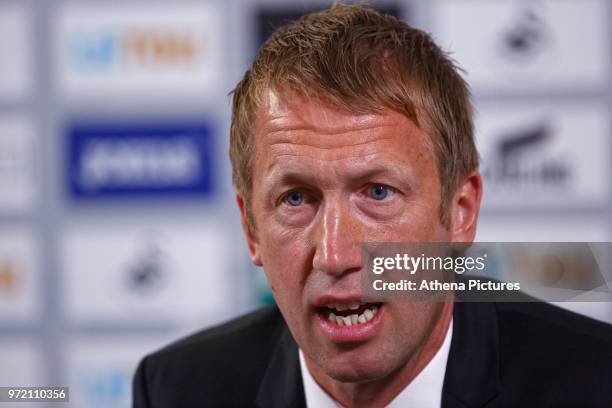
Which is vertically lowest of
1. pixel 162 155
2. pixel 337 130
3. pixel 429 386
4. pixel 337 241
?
pixel 429 386

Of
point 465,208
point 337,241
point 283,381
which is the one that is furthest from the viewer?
point 283,381

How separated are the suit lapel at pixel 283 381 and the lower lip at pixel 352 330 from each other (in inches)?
8.8

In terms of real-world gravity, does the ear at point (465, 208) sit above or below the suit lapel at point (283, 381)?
above

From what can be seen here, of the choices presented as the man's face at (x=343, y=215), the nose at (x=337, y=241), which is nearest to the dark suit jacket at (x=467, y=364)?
the man's face at (x=343, y=215)

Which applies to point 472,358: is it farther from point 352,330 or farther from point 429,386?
point 352,330

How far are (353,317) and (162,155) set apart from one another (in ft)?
4.52

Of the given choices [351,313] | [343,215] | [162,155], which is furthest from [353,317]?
[162,155]

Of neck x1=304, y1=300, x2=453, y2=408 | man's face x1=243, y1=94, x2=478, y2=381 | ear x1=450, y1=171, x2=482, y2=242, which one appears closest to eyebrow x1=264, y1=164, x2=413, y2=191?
man's face x1=243, y1=94, x2=478, y2=381

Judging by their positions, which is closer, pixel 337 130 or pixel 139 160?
pixel 337 130

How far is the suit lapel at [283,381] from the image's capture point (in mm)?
1032

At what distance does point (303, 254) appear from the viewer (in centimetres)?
85

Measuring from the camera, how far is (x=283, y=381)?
105 centimetres
